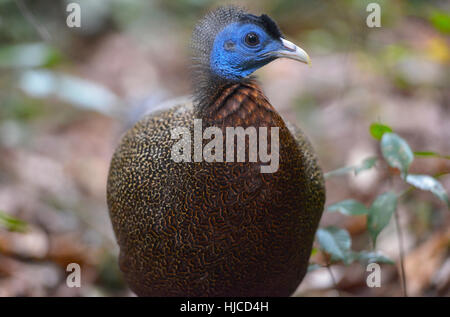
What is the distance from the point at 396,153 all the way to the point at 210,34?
1086 millimetres

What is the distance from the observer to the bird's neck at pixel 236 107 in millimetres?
2352

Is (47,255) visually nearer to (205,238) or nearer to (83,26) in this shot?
(205,238)

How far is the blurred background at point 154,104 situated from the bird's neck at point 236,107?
0.93 feet

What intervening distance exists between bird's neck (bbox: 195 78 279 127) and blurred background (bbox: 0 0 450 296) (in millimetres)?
282

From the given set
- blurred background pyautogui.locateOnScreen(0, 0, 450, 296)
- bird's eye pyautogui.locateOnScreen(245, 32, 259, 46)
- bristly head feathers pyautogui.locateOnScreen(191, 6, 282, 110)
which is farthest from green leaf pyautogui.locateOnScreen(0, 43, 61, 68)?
bird's eye pyautogui.locateOnScreen(245, 32, 259, 46)

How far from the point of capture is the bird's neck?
2.35 m

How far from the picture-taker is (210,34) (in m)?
2.54

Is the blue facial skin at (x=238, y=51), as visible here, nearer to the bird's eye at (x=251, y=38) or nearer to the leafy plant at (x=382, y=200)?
the bird's eye at (x=251, y=38)

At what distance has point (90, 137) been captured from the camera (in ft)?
20.8

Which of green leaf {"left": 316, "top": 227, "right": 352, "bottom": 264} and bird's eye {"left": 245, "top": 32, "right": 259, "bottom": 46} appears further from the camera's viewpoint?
green leaf {"left": 316, "top": 227, "right": 352, "bottom": 264}

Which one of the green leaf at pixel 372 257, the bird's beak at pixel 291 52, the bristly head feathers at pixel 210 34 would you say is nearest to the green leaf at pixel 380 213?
the green leaf at pixel 372 257

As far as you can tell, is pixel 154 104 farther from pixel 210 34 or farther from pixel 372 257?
pixel 372 257

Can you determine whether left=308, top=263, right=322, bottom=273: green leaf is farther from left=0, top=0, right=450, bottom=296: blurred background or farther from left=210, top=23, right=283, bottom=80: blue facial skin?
left=210, top=23, right=283, bottom=80: blue facial skin

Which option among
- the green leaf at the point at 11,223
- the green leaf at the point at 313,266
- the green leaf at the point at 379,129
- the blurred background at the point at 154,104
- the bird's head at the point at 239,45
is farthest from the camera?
the blurred background at the point at 154,104
